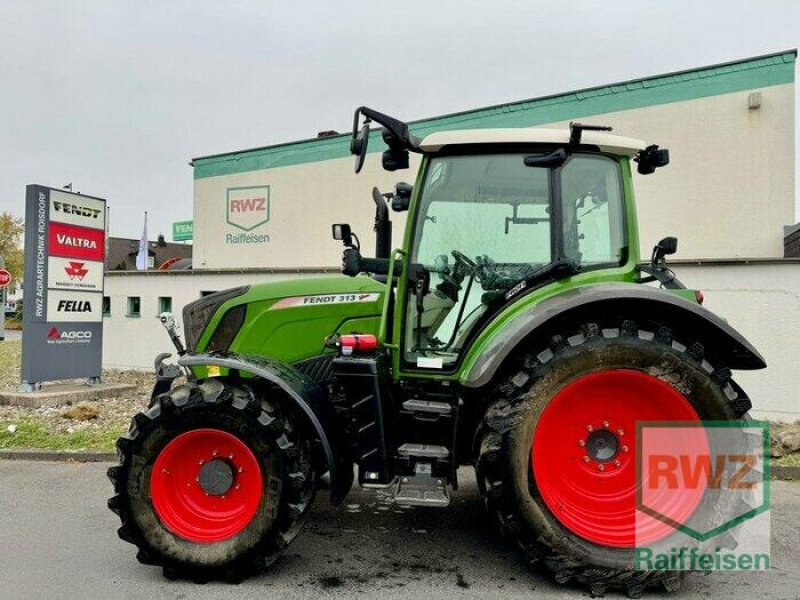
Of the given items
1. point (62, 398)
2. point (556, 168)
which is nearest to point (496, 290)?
point (556, 168)

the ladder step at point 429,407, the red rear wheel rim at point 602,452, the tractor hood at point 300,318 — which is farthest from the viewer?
the tractor hood at point 300,318

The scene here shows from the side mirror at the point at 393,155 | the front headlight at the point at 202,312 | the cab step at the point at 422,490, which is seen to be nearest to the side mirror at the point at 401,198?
the side mirror at the point at 393,155

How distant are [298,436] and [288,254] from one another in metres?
11.4

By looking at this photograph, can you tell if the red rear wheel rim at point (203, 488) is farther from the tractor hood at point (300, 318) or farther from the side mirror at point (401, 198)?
the side mirror at point (401, 198)

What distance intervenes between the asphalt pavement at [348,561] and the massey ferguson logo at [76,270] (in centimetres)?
484

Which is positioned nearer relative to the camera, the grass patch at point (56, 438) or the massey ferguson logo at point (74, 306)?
the grass patch at point (56, 438)

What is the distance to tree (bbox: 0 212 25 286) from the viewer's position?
115 feet

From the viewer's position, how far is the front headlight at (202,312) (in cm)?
402

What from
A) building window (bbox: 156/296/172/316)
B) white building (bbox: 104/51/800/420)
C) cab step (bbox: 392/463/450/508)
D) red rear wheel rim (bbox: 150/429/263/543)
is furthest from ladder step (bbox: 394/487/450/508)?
building window (bbox: 156/296/172/316)

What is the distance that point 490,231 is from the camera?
11.3ft

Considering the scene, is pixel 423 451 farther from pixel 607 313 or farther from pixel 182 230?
pixel 182 230

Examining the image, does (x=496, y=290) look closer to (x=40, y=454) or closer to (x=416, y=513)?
(x=416, y=513)

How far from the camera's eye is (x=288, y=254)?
14164 mm

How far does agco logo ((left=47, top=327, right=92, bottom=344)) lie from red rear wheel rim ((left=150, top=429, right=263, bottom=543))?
6.34 meters
